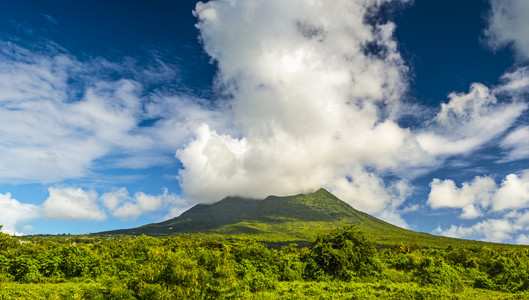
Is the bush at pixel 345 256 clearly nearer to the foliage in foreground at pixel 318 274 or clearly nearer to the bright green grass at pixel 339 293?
the foliage in foreground at pixel 318 274

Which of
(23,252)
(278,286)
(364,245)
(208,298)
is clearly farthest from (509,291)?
(23,252)

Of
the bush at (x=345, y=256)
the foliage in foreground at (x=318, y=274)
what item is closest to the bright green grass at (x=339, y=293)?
the foliage in foreground at (x=318, y=274)

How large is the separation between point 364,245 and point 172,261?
1200 inches

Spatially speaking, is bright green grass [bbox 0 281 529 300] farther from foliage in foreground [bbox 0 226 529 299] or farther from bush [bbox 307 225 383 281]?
bush [bbox 307 225 383 281]

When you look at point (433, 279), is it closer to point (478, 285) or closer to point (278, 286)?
point (478, 285)

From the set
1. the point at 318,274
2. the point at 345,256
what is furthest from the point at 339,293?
the point at 318,274

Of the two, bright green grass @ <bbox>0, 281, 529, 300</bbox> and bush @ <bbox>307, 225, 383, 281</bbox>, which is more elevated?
bush @ <bbox>307, 225, 383, 281</bbox>

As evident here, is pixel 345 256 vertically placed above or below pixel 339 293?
above

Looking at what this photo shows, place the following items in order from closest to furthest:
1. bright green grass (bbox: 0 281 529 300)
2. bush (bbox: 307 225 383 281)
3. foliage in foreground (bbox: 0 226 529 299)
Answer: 1. bright green grass (bbox: 0 281 529 300)
2. foliage in foreground (bbox: 0 226 529 299)
3. bush (bbox: 307 225 383 281)

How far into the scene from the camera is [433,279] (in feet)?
104

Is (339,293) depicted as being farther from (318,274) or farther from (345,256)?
(318,274)

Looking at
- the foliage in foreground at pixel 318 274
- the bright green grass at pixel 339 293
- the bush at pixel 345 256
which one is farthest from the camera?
the bush at pixel 345 256

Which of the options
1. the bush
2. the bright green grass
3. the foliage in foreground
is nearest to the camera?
the bright green grass

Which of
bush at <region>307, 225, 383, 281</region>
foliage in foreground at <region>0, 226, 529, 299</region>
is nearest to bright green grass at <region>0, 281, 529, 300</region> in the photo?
foliage in foreground at <region>0, 226, 529, 299</region>
